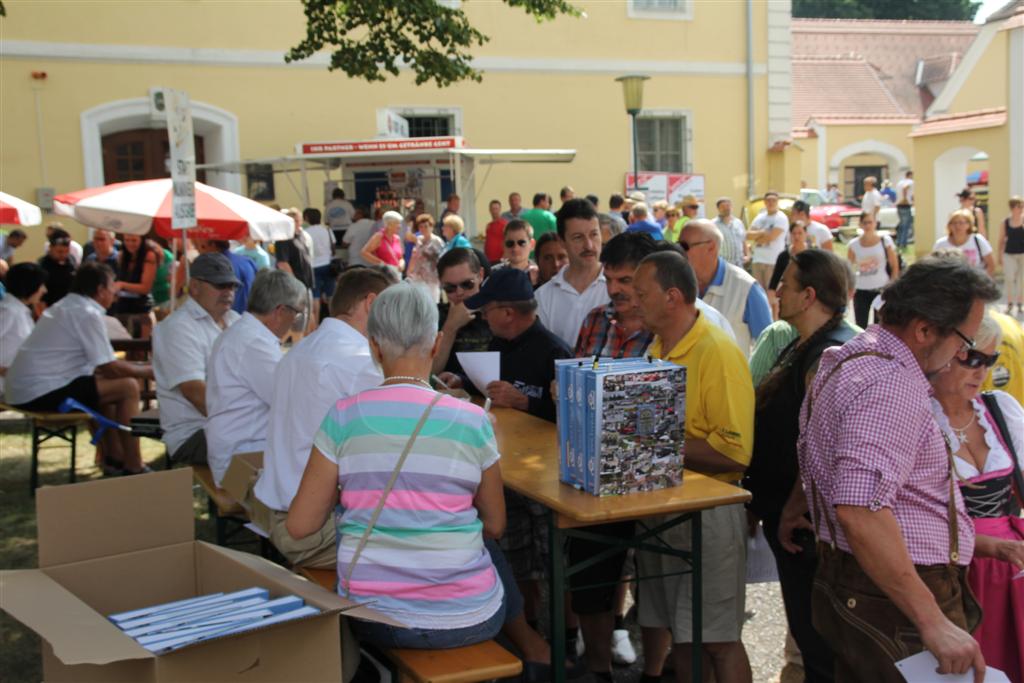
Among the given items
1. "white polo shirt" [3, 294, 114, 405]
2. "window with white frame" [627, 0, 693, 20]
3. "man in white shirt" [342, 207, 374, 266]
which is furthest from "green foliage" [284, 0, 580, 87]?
"window with white frame" [627, 0, 693, 20]

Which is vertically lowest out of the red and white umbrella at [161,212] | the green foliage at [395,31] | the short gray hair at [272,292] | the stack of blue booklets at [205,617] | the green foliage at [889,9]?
the stack of blue booklets at [205,617]

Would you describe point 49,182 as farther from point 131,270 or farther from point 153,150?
point 131,270

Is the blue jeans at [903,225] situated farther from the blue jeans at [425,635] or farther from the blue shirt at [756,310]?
the blue jeans at [425,635]

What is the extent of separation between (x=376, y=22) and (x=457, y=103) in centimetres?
1288

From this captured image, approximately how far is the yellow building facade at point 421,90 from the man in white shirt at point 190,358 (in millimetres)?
12672

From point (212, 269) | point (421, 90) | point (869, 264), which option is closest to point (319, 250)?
point (421, 90)

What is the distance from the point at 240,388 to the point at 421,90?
16.5 m

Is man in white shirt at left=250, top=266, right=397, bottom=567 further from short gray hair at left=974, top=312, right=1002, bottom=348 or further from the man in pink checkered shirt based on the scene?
short gray hair at left=974, top=312, right=1002, bottom=348

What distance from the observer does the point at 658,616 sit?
4.07m

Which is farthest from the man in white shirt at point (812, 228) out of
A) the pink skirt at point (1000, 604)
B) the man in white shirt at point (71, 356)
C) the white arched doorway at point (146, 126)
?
the pink skirt at point (1000, 604)

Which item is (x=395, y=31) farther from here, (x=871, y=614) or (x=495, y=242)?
(x=871, y=614)

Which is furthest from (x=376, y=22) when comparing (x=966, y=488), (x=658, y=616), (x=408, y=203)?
(x=408, y=203)

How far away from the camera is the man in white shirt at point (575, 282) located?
224 inches

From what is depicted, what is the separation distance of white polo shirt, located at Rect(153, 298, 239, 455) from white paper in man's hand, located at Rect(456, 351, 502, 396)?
7.60ft
